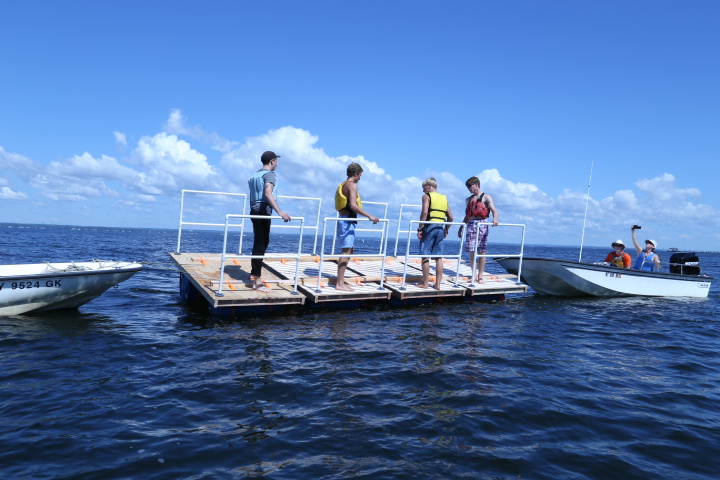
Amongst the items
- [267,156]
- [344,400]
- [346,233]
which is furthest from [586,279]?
[344,400]

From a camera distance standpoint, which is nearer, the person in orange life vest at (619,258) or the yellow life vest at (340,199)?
the yellow life vest at (340,199)

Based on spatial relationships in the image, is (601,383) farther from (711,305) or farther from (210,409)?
(711,305)

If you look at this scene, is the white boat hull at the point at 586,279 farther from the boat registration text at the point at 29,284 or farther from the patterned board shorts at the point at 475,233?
the boat registration text at the point at 29,284

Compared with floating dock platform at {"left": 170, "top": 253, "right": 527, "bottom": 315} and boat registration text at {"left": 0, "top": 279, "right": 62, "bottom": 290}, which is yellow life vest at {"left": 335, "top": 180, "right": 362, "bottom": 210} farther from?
boat registration text at {"left": 0, "top": 279, "right": 62, "bottom": 290}

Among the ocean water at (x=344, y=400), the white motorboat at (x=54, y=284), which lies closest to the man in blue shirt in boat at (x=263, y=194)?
the ocean water at (x=344, y=400)

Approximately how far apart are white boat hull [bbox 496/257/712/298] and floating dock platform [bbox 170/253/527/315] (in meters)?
0.58

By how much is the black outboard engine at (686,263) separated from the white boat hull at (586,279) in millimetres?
726

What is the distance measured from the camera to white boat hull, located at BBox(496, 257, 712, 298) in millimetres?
11664

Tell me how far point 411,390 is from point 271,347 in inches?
87.0

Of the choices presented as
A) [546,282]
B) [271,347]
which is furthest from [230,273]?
[546,282]

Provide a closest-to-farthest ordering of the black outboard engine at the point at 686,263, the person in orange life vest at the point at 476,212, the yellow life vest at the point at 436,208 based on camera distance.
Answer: the yellow life vest at the point at 436,208, the person in orange life vest at the point at 476,212, the black outboard engine at the point at 686,263

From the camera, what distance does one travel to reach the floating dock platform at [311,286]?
7824 millimetres

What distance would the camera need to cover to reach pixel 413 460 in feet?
11.7

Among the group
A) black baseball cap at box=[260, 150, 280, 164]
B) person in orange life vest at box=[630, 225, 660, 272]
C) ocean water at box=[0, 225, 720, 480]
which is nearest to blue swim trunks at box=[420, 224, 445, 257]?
ocean water at box=[0, 225, 720, 480]
